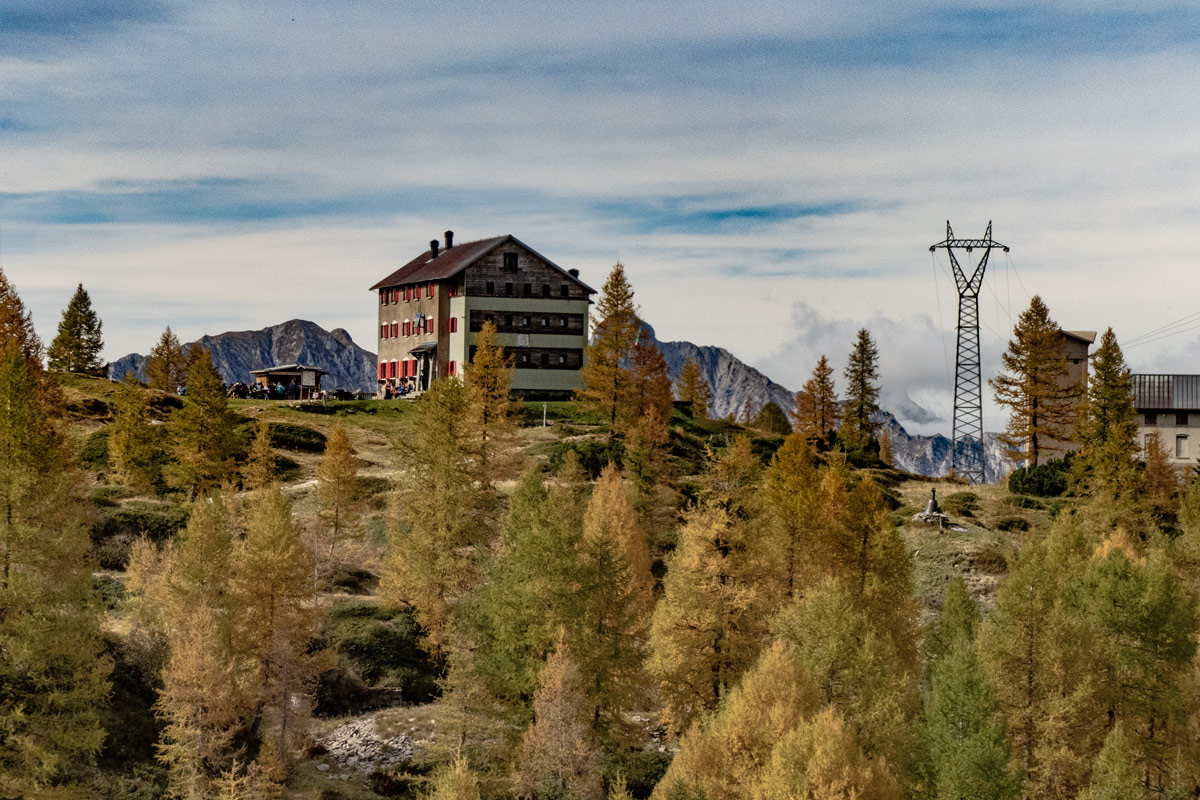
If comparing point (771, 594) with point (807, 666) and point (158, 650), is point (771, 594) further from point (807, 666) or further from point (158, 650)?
point (158, 650)

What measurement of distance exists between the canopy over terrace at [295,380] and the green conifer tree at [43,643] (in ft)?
207

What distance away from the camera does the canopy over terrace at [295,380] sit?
4175 inches

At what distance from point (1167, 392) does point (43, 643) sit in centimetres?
8440

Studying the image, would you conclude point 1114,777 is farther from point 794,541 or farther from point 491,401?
point 491,401

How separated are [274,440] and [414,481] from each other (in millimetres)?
32426

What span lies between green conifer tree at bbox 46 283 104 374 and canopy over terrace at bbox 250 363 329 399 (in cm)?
1484

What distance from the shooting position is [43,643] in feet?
128

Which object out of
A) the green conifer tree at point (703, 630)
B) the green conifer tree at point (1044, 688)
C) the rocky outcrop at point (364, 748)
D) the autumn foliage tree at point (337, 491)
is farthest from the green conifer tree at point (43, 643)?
the green conifer tree at point (1044, 688)

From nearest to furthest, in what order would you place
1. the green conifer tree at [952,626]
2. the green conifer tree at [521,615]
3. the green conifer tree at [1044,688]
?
the green conifer tree at [1044,688], the green conifer tree at [521,615], the green conifer tree at [952,626]

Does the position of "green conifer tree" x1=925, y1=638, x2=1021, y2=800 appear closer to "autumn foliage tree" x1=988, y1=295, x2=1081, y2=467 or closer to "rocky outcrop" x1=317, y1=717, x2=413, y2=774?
"rocky outcrop" x1=317, y1=717, x2=413, y2=774

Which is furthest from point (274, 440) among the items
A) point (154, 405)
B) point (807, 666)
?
point (807, 666)

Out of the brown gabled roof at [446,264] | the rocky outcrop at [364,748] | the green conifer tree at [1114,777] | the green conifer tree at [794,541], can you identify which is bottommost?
the rocky outcrop at [364,748]

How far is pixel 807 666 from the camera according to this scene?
42.5 metres

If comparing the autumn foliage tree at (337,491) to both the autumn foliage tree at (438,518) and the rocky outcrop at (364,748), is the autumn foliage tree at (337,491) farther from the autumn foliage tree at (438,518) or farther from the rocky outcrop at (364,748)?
the rocky outcrop at (364,748)
